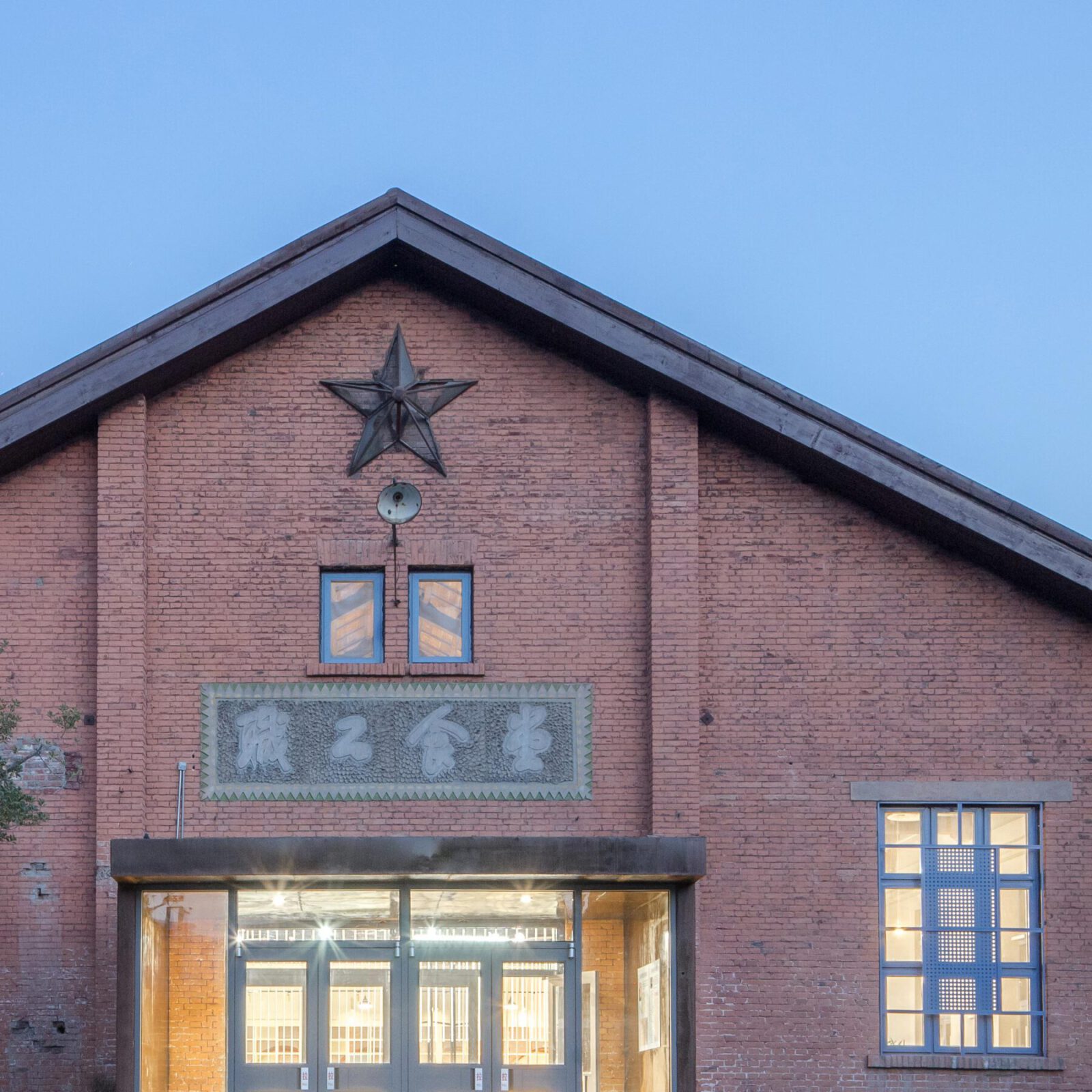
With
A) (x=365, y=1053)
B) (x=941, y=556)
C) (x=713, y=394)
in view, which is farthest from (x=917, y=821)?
(x=365, y=1053)

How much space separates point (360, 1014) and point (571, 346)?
7414 millimetres

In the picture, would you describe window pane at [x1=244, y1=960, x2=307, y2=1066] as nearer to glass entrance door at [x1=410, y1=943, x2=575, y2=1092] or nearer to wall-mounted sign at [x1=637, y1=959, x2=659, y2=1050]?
glass entrance door at [x1=410, y1=943, x2=575, y2=1092]

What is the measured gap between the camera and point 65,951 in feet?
56.2

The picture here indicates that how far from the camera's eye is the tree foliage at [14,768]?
15664 mm

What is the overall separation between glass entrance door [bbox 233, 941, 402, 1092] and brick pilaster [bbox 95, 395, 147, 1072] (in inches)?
55.9

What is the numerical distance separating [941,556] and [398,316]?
21.4ft

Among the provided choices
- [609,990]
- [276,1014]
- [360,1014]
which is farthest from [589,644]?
[276,1014]

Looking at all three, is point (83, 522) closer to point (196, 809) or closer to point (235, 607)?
point (235, 607)

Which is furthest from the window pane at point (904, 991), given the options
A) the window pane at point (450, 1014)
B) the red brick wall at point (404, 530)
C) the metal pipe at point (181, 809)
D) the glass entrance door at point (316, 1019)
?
the metal pipe at point (181, 809)

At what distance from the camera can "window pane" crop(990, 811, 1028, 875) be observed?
690 inches

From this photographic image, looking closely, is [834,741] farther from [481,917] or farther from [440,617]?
[440,617]

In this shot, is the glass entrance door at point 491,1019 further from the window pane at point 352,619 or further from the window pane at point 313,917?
the window pane at point 352,619

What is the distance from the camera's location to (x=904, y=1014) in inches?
680

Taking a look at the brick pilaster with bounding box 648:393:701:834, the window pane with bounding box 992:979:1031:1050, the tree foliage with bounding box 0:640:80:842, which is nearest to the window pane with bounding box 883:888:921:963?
the window pane with bounding box 992:979:1031:1050
